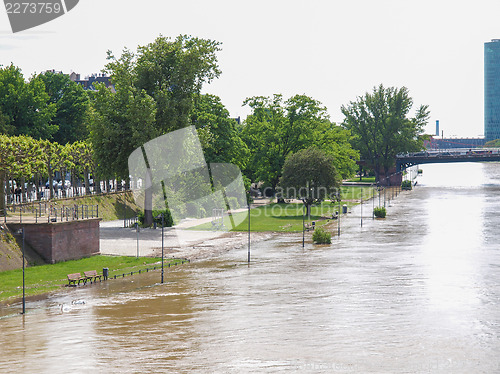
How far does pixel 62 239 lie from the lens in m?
54.5

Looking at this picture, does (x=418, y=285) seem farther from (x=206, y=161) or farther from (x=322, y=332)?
(x=206, y=161)

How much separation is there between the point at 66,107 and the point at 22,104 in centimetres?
1223

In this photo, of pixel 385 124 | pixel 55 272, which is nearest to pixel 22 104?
pixel 55 272

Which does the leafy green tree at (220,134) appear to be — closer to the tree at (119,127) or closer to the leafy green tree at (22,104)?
the tree at (119,127)

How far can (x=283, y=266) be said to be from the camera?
56.1m

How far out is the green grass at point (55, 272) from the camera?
4485cm

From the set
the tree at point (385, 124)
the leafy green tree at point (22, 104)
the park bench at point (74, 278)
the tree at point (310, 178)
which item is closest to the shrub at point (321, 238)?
the tree at point (310, 178)

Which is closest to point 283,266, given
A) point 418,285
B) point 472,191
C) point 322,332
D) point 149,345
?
point 418,285

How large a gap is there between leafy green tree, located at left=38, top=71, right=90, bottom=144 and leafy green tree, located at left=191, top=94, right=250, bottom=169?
18.8m

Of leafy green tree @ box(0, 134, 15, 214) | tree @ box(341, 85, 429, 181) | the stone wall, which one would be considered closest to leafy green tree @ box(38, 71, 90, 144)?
leafy green tree @ box(0, 134, 15, 214)

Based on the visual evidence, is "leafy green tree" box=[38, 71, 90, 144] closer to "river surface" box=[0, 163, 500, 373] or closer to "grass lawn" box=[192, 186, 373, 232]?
"grass lawn" box=[192, 186, 373, 232]

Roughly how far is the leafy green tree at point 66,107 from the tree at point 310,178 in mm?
31218

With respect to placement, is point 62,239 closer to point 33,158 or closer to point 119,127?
point 33,158

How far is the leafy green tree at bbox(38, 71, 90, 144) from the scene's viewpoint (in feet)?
324
